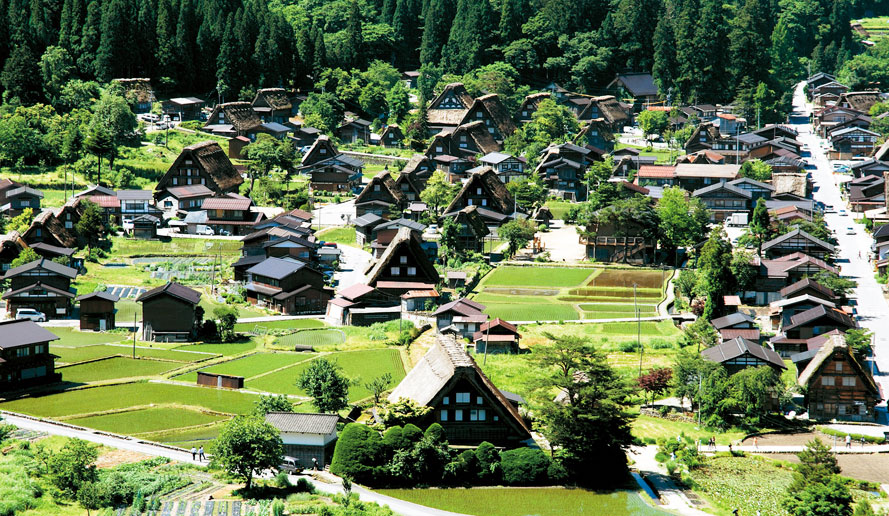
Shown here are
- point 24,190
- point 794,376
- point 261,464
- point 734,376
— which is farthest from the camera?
point 24,190

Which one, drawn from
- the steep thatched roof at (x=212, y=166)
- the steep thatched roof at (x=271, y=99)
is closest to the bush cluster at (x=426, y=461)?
the steep thatched roof at (x=212, y=166)

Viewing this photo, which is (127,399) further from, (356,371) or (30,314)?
(30,314)

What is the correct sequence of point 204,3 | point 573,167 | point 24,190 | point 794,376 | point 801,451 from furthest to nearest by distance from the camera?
1. point 204,3
2. point 573,167
3. point 24,190
4. point 794,376
5. point 801,451

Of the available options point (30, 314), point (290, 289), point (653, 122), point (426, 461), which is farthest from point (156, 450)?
point (653, 122)

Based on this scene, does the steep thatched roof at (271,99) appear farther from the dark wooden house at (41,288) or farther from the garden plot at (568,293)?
the dark wooden house at (41,288)

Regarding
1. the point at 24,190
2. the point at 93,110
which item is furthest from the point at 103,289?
the point at 93,110

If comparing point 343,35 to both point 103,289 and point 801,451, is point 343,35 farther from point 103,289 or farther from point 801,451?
point 801,451

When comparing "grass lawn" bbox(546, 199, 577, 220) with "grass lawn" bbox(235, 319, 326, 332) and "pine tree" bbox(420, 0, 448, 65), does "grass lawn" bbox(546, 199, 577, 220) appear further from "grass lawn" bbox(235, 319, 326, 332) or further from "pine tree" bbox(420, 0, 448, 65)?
"pine tree" bbox(420, 0, 448, 65)
